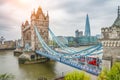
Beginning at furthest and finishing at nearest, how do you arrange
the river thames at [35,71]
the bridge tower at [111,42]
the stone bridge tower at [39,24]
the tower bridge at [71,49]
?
1. the stone bridge tower at [39,24]
2. the river thames at [35,71]
3. the tower bridge at [71,49]
4. the bridge tower at [111,42]

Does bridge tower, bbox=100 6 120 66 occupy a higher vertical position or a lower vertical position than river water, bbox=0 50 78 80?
higher

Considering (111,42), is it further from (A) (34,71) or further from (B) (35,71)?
(A) (34,71)

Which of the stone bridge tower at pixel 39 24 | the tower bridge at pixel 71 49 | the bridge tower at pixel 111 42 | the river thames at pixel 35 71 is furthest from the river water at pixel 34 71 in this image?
the bridge tower at pixel 111 42

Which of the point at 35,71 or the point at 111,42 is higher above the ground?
the point at 111,42

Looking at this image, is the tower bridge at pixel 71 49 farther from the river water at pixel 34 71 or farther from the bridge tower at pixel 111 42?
the river water at pixel 34 71

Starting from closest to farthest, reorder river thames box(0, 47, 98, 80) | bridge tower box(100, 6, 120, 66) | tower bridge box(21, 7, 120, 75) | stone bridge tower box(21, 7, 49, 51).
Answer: bridge tower box(100, 6, 120, 66), tower bridge box(21, 7, 120, 75), river thames box(0, 47, 98, 80), stone bridge tower box(21, 7, 49, 51)

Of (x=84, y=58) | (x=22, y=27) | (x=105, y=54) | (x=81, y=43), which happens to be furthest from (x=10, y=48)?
(x=105, y=54)

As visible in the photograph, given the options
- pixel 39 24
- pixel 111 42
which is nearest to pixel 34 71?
pixel 39 24

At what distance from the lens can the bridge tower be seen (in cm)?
1204

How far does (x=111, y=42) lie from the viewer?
1228 centimetres

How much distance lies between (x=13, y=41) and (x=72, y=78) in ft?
257

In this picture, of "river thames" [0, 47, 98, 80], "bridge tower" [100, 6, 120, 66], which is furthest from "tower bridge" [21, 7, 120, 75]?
"river thames" [0, 47, 98, 80]

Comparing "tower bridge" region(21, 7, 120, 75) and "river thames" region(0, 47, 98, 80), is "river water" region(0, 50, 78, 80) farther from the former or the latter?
"tower bridge" region(21, 7, 120, 75)

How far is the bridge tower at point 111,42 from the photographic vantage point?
12.0 meters
